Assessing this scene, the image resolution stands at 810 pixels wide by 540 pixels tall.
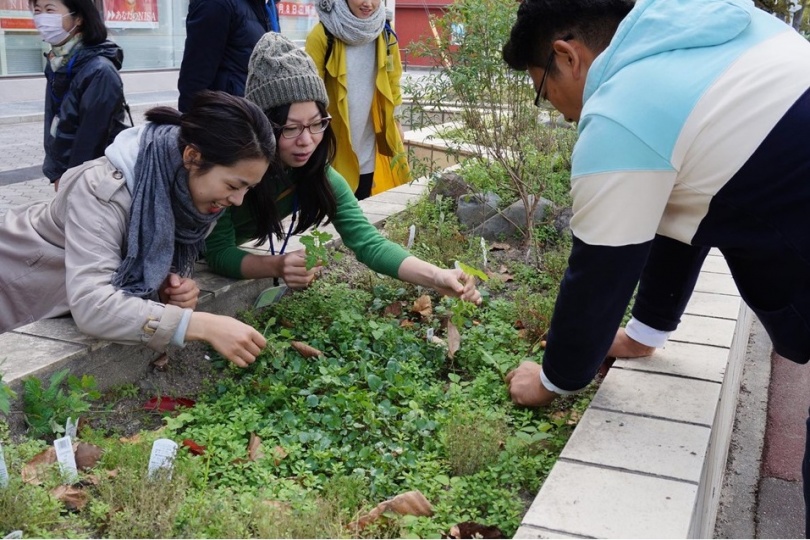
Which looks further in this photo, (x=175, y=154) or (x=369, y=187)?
(x=369, y=187)

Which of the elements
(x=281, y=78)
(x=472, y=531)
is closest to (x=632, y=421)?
(x=472, y=531)

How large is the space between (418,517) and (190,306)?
3.92 feet

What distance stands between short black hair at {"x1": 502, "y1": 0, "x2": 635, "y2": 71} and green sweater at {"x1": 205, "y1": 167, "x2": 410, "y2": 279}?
1319 millimetres

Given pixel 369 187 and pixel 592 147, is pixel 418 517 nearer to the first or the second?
pixel 592 147

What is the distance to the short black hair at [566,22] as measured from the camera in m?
2.08

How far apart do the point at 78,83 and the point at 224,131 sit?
1.91 m

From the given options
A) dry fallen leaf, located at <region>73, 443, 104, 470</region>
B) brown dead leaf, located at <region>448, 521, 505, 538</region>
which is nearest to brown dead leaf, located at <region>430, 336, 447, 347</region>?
brown dead leaf, located at <region>448, 521, 505, 538</region>

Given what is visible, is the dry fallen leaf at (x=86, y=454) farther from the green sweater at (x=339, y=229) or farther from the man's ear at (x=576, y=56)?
the man's ear at (x=576, y=56)

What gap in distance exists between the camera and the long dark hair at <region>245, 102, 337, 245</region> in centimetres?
315

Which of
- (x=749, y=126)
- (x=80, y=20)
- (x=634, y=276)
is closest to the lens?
(x=749, y=126)

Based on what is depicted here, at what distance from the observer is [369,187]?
4992 millimetres

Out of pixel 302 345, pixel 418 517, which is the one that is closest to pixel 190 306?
pixel 302 345

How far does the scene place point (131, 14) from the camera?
15.1 metres

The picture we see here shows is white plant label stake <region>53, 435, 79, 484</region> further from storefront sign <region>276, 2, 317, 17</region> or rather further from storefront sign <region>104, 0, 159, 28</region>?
storefront sign <region>276, 2, 317, 17</region>
